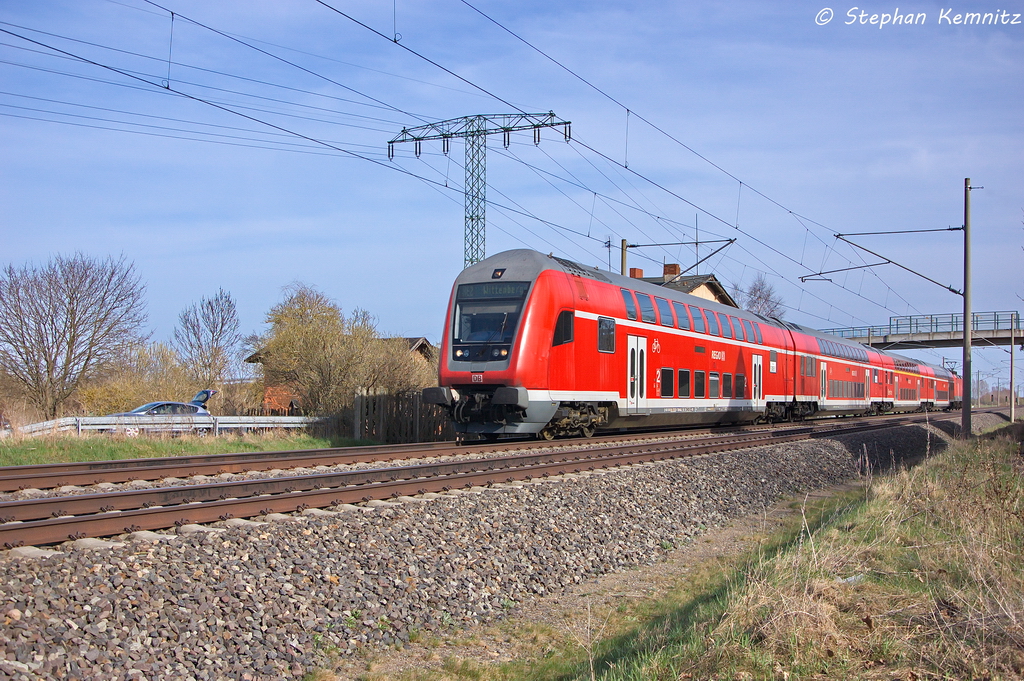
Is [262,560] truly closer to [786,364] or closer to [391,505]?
[391,505]

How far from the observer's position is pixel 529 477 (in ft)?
39.0

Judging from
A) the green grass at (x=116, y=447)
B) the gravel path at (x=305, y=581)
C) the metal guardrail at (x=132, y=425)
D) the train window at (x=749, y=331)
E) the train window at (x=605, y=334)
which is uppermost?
the train window at (x=749, y=331)

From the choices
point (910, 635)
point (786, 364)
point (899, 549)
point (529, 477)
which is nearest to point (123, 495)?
point (529, 477)

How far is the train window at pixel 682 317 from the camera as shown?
73.2 feet

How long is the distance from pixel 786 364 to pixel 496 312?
17.8 metres

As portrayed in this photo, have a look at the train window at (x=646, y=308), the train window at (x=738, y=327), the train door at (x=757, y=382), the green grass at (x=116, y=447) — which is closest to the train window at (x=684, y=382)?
the train window at (x=646, y=308)

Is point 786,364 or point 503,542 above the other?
point 786,364

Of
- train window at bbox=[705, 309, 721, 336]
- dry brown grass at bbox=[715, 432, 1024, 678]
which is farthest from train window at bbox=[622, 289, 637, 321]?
dry brown grass at bbox=[715, 432, 1024, 678]

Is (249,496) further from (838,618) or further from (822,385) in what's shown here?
(822,385)

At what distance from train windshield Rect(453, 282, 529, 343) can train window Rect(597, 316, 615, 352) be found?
8.55 feet

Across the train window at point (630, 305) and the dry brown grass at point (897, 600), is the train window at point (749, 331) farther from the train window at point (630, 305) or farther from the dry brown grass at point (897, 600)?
the dry brown grass at point (897, 600)

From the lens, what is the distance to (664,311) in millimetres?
21641

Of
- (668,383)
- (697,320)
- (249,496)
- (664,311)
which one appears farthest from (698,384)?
(249,496)

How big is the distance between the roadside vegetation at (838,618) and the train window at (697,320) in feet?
45.9
